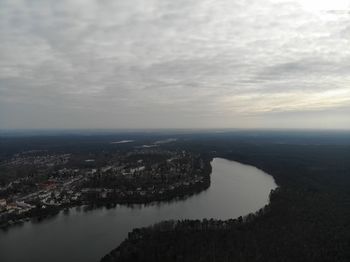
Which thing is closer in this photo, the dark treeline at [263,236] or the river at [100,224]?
the dark treeline at [263,236]

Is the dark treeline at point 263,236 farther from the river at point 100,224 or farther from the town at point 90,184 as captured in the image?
the town at point 90,184

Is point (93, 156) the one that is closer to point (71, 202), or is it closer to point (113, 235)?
point (71, 202)

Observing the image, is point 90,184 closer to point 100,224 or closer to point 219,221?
point 100,224

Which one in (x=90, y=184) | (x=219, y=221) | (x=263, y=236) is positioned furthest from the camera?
(x=90, y=184)

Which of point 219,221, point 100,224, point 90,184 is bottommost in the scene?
point 100,224

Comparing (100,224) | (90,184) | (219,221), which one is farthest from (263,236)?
(90,184)

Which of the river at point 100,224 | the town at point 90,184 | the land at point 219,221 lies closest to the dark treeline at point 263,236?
the land at point 219,221

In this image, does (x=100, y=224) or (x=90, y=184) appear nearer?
(x=100, y=224)
